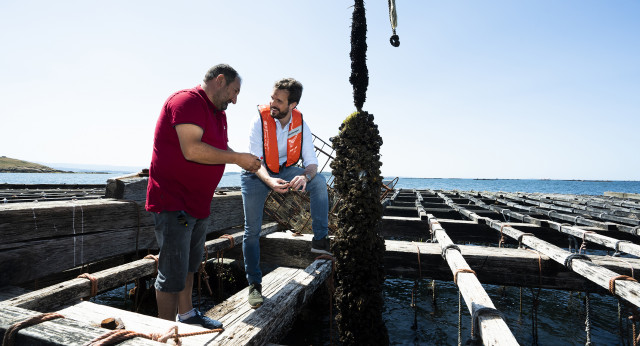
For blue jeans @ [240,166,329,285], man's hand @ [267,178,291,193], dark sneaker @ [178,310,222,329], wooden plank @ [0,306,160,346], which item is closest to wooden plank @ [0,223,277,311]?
wooden plank @ [0,306,160,346]

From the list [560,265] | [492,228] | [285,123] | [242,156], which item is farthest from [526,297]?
[242,156]

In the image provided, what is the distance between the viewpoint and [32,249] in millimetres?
2807

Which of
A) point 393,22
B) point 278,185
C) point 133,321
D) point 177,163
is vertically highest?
point 393,22

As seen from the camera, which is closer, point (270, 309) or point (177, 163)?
point (177, 163)

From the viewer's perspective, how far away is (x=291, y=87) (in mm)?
3377

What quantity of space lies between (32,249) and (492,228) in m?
7.68

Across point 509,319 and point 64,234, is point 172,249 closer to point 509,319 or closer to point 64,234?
point 64,234

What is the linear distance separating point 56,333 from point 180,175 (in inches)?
50.2

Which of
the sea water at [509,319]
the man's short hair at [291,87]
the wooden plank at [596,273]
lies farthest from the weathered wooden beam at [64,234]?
the wooden plank at [596,273]

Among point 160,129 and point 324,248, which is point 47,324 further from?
point 324,248

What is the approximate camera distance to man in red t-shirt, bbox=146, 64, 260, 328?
225 centimetres

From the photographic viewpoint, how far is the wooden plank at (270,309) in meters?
2.05

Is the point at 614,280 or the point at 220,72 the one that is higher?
the point at 220,72

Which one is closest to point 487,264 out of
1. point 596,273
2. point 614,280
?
point 596,273
